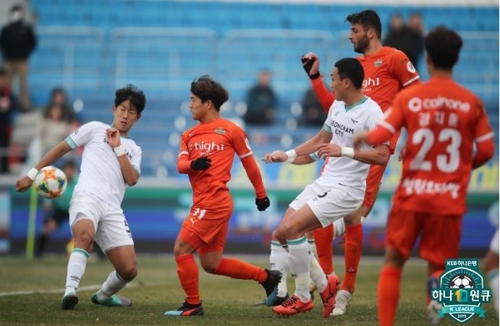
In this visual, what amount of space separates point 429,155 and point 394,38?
14.1 metres

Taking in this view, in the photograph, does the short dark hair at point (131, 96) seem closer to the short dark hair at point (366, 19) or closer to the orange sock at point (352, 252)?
the short dark hair at point (366, 19)

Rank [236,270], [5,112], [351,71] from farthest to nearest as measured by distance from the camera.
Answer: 1. [5,112]
2. [236,270]
3. [351,71]

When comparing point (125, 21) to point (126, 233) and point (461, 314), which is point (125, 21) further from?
point (461, 314)

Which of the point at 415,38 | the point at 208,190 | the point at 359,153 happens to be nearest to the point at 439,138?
the point at 359,153

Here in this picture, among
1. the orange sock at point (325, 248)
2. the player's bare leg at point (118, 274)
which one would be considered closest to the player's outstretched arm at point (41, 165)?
the player's bare leg at point (118, 274)

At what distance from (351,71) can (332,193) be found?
118 cm

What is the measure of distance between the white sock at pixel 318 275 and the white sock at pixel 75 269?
226 centimetres

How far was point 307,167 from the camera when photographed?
68.2 feet

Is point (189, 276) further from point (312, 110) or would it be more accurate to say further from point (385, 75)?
point (312, 110)

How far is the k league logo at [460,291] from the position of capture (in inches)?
322

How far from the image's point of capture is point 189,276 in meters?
9.68

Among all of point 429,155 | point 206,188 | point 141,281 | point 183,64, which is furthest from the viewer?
point 183,64

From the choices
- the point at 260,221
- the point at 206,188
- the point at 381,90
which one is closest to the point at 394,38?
the point at 260,221

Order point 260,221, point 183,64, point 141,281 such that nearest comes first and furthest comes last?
point 141,281 → point 260,221 → point 183,64
